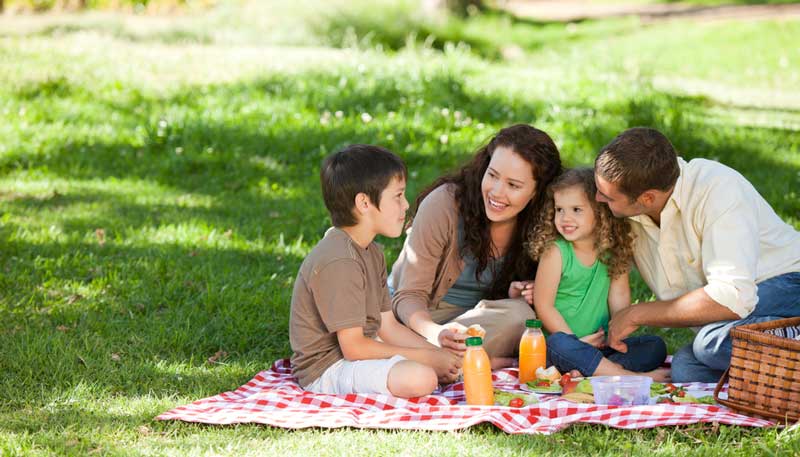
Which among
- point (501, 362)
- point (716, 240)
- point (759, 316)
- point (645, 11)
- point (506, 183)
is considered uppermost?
point (645, 11)

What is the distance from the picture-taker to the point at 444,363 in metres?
3.98

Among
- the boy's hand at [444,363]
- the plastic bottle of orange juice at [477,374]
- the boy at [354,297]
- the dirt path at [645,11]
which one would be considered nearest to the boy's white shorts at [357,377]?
the boy at [354,297]

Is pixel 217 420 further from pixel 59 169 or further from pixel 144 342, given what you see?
pixel 59 169

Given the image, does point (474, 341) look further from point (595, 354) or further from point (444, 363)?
point (595, 354)

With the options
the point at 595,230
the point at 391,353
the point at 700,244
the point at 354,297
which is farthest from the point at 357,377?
the point at 700,244

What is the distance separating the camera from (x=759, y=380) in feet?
11.3

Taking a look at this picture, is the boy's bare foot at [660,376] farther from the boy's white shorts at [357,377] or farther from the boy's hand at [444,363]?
the boy's white shorts at [357,377]

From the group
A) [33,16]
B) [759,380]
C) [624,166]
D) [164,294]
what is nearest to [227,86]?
[164,294]

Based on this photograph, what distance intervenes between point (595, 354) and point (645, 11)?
61.9 ft

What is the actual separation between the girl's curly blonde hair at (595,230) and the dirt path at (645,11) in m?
14.4

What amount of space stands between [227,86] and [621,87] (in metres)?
3.59

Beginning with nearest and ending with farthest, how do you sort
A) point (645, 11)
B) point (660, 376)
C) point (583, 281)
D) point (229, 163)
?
point (660, 376)
point (583, 281)
point (229, 163)
point (645, 11)

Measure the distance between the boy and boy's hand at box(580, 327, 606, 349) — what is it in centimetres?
68

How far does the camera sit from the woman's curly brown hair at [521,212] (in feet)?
13.7
